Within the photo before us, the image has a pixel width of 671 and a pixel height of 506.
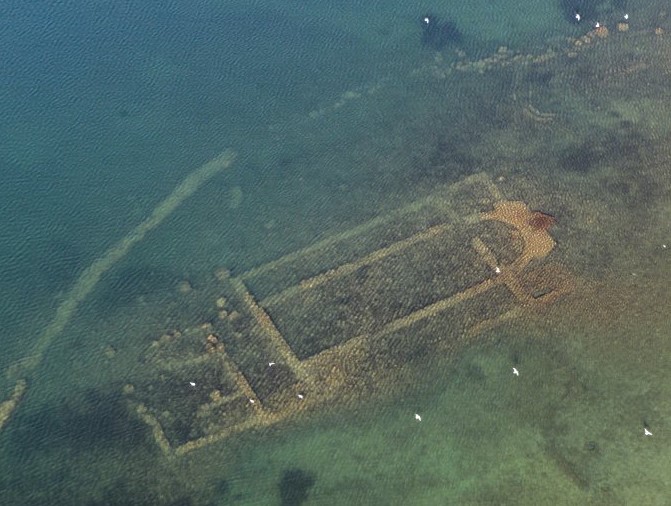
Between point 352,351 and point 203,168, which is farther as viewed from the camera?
point 203,168

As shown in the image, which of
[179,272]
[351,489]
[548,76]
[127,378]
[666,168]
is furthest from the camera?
[548,76]

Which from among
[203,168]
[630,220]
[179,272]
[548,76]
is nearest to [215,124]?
[203,168]

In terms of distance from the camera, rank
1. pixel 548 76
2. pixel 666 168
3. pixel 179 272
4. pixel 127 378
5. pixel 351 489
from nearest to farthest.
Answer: pixel 351 489 < pixel 127 378 < pixel 179 272 < pixel 666 168 < pixel 548 76

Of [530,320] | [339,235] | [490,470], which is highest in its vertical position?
[339,235]

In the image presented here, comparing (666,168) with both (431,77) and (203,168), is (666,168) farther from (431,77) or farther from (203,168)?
(203,168)

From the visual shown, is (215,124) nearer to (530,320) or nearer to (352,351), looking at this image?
(352,351)

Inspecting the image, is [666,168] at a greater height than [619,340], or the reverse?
[666,168]
